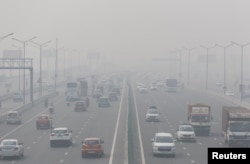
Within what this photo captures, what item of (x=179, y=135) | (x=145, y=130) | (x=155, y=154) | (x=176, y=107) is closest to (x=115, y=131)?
(x=145, y=130)

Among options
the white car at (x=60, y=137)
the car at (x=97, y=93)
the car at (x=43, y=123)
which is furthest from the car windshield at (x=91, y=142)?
the car at (x=97, y=93)

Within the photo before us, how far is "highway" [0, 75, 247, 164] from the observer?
4912cm

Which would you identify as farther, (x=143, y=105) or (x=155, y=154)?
(x=143, y=105)

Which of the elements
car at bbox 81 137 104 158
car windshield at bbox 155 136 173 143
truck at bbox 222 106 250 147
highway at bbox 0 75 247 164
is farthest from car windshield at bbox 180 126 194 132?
car at bbox 81 137 104 158

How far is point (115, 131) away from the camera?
227ft

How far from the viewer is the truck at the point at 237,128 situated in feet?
182

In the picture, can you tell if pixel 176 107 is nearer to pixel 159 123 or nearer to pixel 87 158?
pixel 159 123

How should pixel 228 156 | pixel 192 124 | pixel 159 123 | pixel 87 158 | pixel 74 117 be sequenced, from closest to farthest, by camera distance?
pixel 228 156
pixel 87 158
pixel 192 124
pixel 159 123
pixel 74 117

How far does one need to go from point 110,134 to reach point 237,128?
44.0 feet

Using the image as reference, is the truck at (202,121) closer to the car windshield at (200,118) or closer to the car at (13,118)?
the car windshield at (200,118)

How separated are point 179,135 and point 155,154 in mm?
10301

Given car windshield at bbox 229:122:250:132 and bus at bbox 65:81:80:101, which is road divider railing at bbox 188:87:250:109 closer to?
bus at bbox 65:81:80:101

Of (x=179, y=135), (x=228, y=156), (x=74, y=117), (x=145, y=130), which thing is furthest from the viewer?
(x=74, y=117)

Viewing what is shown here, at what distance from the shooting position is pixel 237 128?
5653 cm
